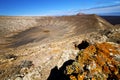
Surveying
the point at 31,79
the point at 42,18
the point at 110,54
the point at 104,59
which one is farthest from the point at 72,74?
the point at 42,18

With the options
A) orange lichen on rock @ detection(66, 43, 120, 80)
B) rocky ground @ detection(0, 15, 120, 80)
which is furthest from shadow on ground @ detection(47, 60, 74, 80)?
orange lichen on rock @ detection(66, 43, 120, 80)

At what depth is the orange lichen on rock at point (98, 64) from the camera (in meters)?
5.77

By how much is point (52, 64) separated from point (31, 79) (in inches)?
62.5

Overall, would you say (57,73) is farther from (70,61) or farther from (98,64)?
(98,64)

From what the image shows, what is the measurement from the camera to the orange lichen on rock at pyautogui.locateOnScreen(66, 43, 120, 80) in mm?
5770

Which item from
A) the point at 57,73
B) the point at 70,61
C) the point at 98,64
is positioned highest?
the point at 98,64

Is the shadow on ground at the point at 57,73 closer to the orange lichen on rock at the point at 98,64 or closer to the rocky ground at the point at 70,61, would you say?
the rocky ground at the point at 70,61

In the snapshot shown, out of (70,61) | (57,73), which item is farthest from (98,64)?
(57,73)

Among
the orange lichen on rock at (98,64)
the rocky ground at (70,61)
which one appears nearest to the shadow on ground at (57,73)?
the rocky ground at (70,61)

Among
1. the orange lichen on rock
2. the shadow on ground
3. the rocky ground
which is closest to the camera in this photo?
the orange lichen on rock

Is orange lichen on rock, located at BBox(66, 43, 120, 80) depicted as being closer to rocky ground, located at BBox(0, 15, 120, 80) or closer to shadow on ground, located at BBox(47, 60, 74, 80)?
rocky ground, located at BBox(0, 15, 120, 80)

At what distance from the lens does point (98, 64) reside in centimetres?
606

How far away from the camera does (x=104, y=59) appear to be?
620 cm

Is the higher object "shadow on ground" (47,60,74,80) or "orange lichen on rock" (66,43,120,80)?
→ "orange lichen on rock" (66,43,120,80)
